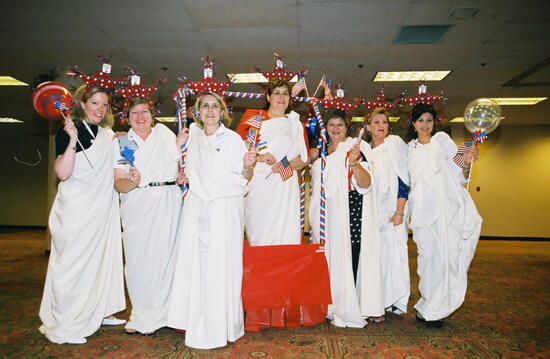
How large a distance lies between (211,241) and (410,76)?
19.5 feet

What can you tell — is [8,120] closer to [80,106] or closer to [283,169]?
[80,106]

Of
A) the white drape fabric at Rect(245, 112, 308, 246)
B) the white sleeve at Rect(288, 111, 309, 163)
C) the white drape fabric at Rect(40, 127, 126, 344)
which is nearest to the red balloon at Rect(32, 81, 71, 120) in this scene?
the white drape fabric at Rect(40, 127, 126, 344)

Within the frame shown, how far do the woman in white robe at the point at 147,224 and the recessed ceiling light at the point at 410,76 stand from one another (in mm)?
5284

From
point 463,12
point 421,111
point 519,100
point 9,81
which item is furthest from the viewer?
point 519,100

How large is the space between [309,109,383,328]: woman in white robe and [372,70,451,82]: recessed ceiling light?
4.20 metres

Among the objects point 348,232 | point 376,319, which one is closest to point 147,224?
point 348,232

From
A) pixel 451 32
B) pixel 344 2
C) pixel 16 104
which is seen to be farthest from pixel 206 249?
pixel 16 104

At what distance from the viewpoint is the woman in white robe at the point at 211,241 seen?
2605mm

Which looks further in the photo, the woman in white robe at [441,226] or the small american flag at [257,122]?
the woman in white robe at [441,226]

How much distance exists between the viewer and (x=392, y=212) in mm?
3498

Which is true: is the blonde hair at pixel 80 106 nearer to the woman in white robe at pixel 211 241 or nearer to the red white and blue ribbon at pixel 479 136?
the woman in white robe at pixel 211 241

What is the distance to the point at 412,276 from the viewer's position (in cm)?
557

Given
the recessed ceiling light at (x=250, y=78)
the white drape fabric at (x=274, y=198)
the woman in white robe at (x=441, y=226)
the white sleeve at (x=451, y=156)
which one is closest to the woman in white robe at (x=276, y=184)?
the white drape fabric at (x=274, y=198)

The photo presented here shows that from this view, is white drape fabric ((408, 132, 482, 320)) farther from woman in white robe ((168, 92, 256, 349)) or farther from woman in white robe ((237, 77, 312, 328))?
woman in white robe ((168, 92, 256, 349))
